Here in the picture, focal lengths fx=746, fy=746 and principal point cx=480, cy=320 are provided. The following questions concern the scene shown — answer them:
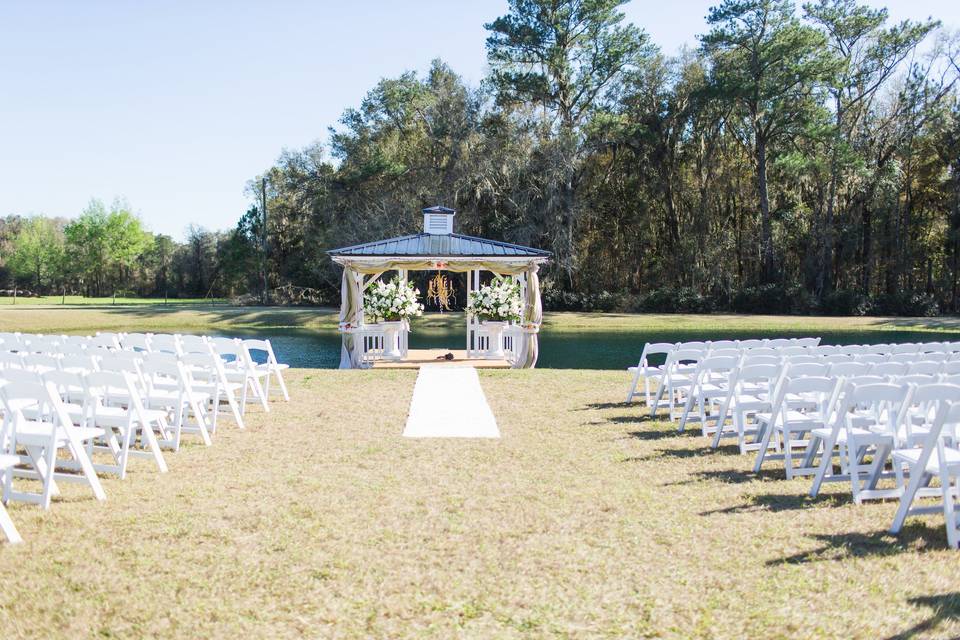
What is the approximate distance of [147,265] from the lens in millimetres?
62406

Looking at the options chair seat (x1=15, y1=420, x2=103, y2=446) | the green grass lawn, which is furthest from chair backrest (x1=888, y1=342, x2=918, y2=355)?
the green grass lawn

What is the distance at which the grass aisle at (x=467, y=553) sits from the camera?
3.29 metres

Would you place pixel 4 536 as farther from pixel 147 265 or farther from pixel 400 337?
pixel 147 265

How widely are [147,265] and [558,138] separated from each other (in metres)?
41.4

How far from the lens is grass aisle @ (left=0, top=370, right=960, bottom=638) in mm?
3293

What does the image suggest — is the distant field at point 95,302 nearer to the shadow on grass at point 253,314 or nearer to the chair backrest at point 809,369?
the shadow on grass at point 253,314

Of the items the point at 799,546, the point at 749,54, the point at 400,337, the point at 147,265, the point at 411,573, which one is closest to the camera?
the point at 411,573

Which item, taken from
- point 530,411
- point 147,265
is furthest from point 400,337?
point 147,265

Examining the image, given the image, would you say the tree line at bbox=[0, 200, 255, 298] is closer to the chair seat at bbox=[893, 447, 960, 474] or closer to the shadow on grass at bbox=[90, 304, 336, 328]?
the shadow on grass at bbox=[90, 304, 336, 328]

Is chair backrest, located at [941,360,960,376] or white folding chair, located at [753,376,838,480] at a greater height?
chair backrest, located at [941,360,960,376]

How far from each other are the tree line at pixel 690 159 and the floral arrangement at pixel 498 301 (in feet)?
69.1

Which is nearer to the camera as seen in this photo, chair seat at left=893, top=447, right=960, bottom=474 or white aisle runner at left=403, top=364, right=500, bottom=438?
chair seat at left=893, top=447, right=960, bottom=474

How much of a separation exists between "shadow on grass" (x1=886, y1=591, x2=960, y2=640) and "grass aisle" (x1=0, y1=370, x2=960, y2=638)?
0.04 ft

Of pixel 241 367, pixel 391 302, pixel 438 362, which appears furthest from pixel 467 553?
pixel 391 302
